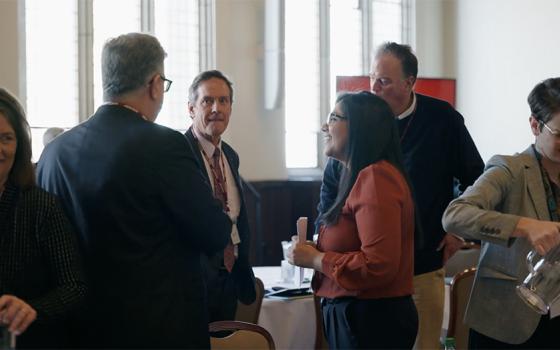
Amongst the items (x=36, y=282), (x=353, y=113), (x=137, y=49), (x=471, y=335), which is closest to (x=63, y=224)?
(x=36, y=282)

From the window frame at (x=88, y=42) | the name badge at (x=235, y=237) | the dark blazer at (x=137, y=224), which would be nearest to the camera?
the dark blazer at (x=137, y=224)

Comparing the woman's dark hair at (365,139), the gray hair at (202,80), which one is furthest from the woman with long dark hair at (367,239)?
the gray hair at (202,80)

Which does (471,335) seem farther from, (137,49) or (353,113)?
(137,49)

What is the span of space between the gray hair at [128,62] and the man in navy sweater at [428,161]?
1381 millimetres

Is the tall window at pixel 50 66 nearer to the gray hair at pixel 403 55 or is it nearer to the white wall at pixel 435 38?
the white wall at pixel 435 38

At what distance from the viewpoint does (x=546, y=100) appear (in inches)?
82.7

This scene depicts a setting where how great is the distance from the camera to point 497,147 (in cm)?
897

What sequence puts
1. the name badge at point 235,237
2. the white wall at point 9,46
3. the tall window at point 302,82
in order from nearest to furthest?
the name badge at point 235,237
the white wall at point 9,46
the tall window at point 302,82

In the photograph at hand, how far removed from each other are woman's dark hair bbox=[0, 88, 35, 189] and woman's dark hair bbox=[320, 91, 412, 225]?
87 centimetres

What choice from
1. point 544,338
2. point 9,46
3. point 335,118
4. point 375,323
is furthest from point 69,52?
point 544,338

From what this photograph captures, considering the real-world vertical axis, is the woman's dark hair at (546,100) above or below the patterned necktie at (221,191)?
above

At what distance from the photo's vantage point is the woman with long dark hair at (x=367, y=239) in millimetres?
2125

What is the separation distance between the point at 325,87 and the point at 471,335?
23.0ft

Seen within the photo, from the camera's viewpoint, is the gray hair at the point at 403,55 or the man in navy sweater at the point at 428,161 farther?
the gray hair at the point at 403,55
